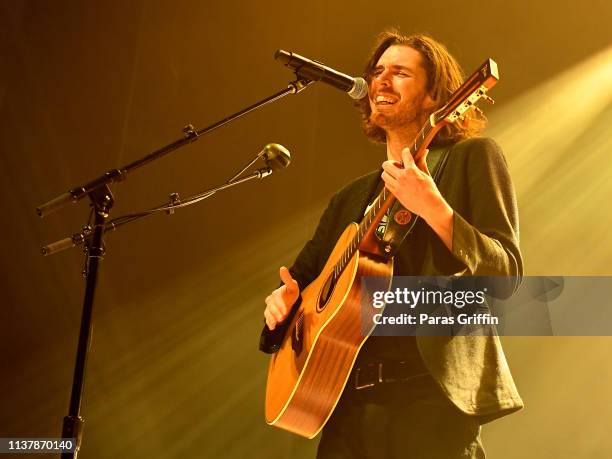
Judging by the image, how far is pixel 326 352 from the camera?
153 centimetres

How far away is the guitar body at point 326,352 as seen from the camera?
149 cm

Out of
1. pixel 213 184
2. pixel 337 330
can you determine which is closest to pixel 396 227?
pixel 337 330

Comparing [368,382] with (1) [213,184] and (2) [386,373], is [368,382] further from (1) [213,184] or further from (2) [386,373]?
(1) [213,184]

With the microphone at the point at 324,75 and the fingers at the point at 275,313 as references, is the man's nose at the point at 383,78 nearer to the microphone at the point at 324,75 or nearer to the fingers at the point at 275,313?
the microphone at the point at 324,75

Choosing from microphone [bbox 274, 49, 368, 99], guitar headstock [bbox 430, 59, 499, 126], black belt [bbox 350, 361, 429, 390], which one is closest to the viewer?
guitar headstock [bbox 430, 59, 499, 126]

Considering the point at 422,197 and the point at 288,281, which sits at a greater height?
the point at 288,281

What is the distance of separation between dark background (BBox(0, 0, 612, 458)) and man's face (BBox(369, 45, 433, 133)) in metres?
1.27

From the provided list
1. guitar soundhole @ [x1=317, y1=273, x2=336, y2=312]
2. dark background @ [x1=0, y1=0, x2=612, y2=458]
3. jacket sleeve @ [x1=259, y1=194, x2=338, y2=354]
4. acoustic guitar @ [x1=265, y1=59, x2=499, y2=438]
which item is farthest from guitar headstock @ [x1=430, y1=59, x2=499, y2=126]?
dark background @ [x1=0, y1=0, x2=612, y2=458]

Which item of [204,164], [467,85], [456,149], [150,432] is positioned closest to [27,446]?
[150,432]

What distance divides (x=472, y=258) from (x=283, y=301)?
2.35ft

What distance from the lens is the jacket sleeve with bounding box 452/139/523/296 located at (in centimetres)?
131

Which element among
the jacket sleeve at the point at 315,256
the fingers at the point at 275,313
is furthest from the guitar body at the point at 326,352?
the jacket sleeve at the point at 315,256

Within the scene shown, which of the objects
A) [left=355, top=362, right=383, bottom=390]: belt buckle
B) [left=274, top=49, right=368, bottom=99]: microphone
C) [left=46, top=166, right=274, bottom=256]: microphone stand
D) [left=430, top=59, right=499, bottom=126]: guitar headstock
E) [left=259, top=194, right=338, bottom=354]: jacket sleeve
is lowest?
[left=355, top=362, right=383, bottom=390]: belt buckle

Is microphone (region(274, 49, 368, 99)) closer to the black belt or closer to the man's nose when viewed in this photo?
the man's nose
